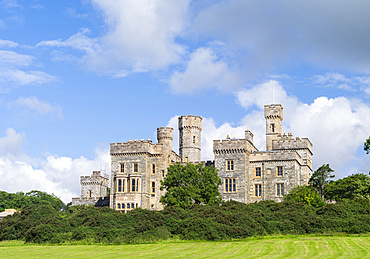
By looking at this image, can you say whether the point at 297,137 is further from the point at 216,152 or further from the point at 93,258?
the point at 93,258

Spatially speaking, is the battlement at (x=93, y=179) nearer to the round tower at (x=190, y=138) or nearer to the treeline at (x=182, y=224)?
the round tower at (x=190, y=138)

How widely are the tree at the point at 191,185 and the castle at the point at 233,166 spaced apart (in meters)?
2.90

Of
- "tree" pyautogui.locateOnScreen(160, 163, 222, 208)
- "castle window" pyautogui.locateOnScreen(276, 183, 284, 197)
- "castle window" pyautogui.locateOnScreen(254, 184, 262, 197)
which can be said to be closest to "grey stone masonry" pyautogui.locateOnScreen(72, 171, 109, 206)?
"tree" pyautogui.locateOnScreen(160, 163, 222, 208)

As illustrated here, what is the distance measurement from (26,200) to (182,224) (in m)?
77.4

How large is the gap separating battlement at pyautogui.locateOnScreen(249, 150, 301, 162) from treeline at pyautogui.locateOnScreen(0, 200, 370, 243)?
1494cm

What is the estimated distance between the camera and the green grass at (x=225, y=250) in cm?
3000

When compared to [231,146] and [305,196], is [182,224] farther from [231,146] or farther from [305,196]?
[231,146]

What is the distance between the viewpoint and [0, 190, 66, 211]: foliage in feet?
360

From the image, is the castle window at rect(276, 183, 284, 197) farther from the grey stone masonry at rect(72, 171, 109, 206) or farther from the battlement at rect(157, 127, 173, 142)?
the grey stone masonry at rect(72, 171, 109, 206)

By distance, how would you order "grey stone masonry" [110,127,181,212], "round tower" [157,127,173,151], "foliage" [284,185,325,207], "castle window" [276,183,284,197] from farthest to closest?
"round tower" [157,127,173,151]
"grey stone masonry" [110,127,181,212]
"castle window" [276,183,284,197]
"foliage" [284,185,325,207]

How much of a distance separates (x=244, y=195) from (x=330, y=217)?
1878 centimetres

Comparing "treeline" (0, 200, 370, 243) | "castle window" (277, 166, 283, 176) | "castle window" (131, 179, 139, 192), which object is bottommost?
"treeline" (0, 200, 370, 243)

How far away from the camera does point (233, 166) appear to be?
67.1m

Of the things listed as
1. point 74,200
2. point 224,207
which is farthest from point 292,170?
point 74,200
